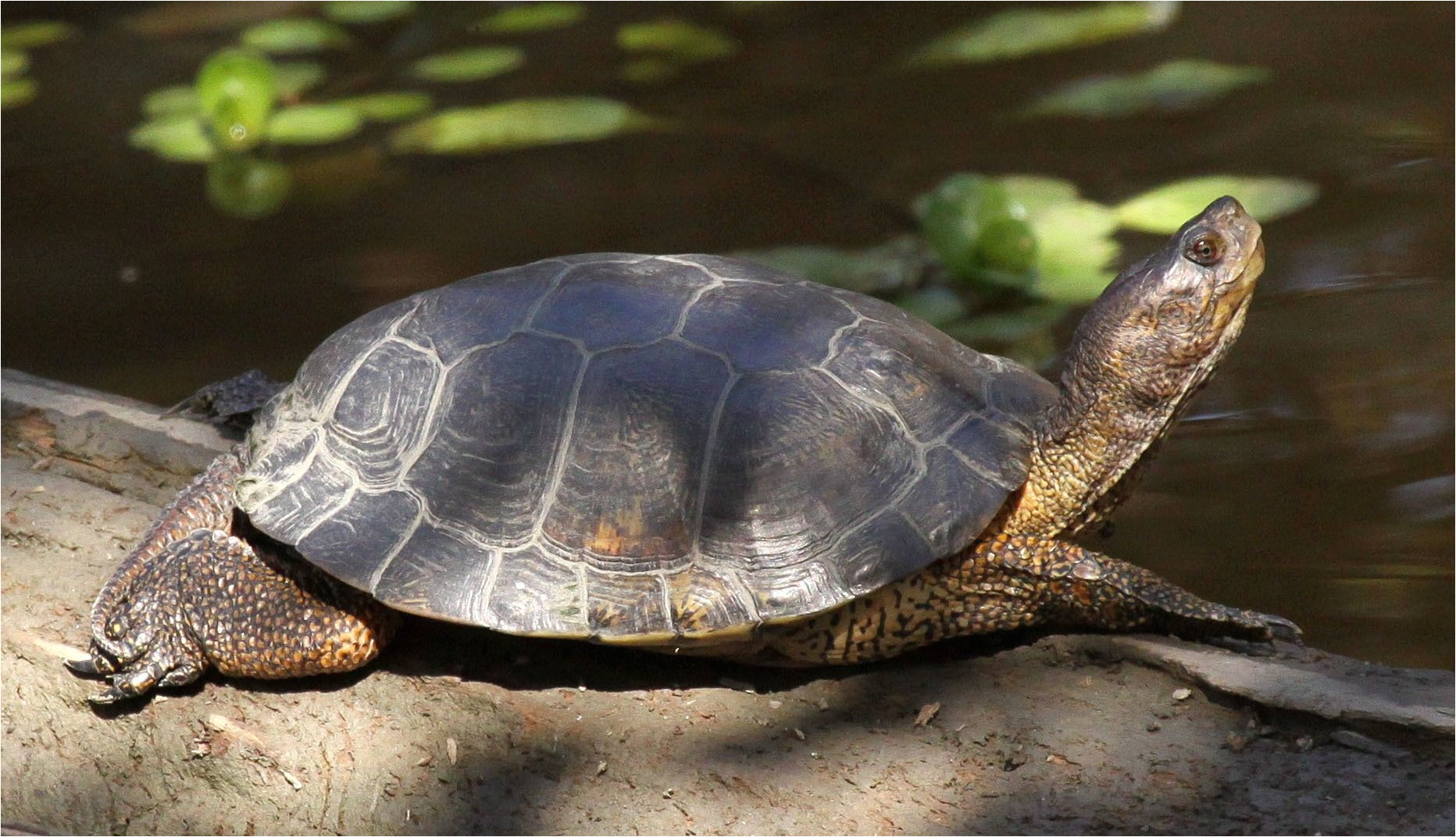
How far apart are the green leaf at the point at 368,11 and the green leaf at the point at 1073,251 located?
3967 millimetres

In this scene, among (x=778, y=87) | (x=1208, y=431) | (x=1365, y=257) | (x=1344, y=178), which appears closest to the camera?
(x=1208, y=431)

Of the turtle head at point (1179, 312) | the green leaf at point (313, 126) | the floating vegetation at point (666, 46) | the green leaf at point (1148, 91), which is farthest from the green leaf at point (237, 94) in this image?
the turtle head at point (1179, 312)

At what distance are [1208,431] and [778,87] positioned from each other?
3.04 metres

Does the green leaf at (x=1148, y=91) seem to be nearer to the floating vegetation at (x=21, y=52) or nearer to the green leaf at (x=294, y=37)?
the green leaf at (x=294, y=37)

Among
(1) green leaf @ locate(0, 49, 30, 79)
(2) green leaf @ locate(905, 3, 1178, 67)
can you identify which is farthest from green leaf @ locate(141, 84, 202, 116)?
(2) green leaf @ locate(905, 3, 1178, 67)

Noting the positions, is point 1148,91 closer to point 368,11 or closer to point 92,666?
point 368,11

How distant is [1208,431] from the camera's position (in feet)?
11.8

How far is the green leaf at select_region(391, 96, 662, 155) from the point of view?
5547 mm

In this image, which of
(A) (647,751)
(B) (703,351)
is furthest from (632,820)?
(B) (703,351)

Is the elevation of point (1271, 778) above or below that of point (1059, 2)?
below

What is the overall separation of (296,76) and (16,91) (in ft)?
4.52

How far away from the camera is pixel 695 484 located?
7.87ft

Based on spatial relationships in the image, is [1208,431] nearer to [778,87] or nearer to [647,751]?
[647,751]

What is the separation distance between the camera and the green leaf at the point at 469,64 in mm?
6207
